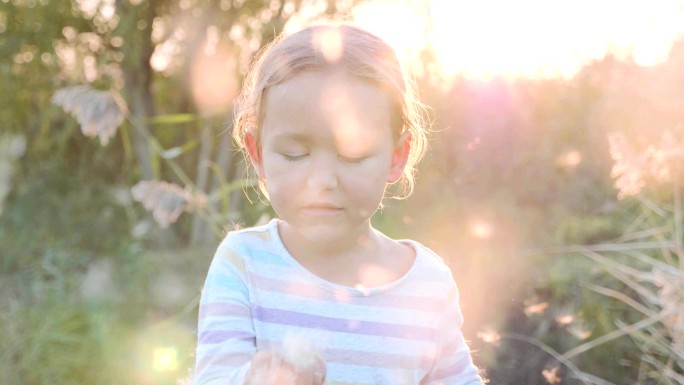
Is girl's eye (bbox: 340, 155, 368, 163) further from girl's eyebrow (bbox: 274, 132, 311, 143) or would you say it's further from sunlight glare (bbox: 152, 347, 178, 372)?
sunlight glare (bbox: 152, 347, 178, 372)

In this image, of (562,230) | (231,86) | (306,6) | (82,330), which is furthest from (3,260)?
(562,230)

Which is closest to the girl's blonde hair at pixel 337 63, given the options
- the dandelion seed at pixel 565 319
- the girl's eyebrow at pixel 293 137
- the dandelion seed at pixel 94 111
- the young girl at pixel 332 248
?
the young girl at pixel 332 248

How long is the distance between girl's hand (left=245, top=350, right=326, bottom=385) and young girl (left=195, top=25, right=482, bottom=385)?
196 mm

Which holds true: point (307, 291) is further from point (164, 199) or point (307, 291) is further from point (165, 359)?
point (165, 359)

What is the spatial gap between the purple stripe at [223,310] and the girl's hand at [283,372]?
43 cm

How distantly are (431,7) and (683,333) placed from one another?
2309 millimetres

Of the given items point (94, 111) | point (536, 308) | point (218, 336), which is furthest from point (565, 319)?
point (94, 111)

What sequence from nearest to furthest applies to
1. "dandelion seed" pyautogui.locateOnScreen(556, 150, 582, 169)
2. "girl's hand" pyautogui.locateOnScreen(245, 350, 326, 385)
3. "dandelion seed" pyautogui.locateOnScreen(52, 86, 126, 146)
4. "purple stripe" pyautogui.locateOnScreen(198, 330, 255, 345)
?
1. "girl's hand" pyautogui.locateOnScreen(245, 350, 326, 385)
2. "purple stripe" pyautogui.locateOnScreen(198, 330, 255, 345)
3. "dandelion seed" pyautogui.locateOnScreen(52, 86, 126, 146)
4. "dandelion seed" pyautogui.locateOnScreen(556, 150, 582, 169)

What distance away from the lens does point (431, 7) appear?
14.3 feet

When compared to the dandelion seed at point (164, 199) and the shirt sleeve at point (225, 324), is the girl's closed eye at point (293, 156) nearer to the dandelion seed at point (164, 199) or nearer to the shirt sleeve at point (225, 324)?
the shirt sleeve at point (225, 324)

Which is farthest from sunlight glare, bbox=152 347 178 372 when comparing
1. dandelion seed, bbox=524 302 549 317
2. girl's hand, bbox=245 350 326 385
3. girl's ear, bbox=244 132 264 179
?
girl's hand, bbox=245 350 326 385

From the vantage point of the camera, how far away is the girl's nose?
153cm

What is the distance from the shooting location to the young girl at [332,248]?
1552 millimetres

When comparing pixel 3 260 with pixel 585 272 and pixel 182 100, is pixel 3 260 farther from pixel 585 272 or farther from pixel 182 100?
pixel 585 272
